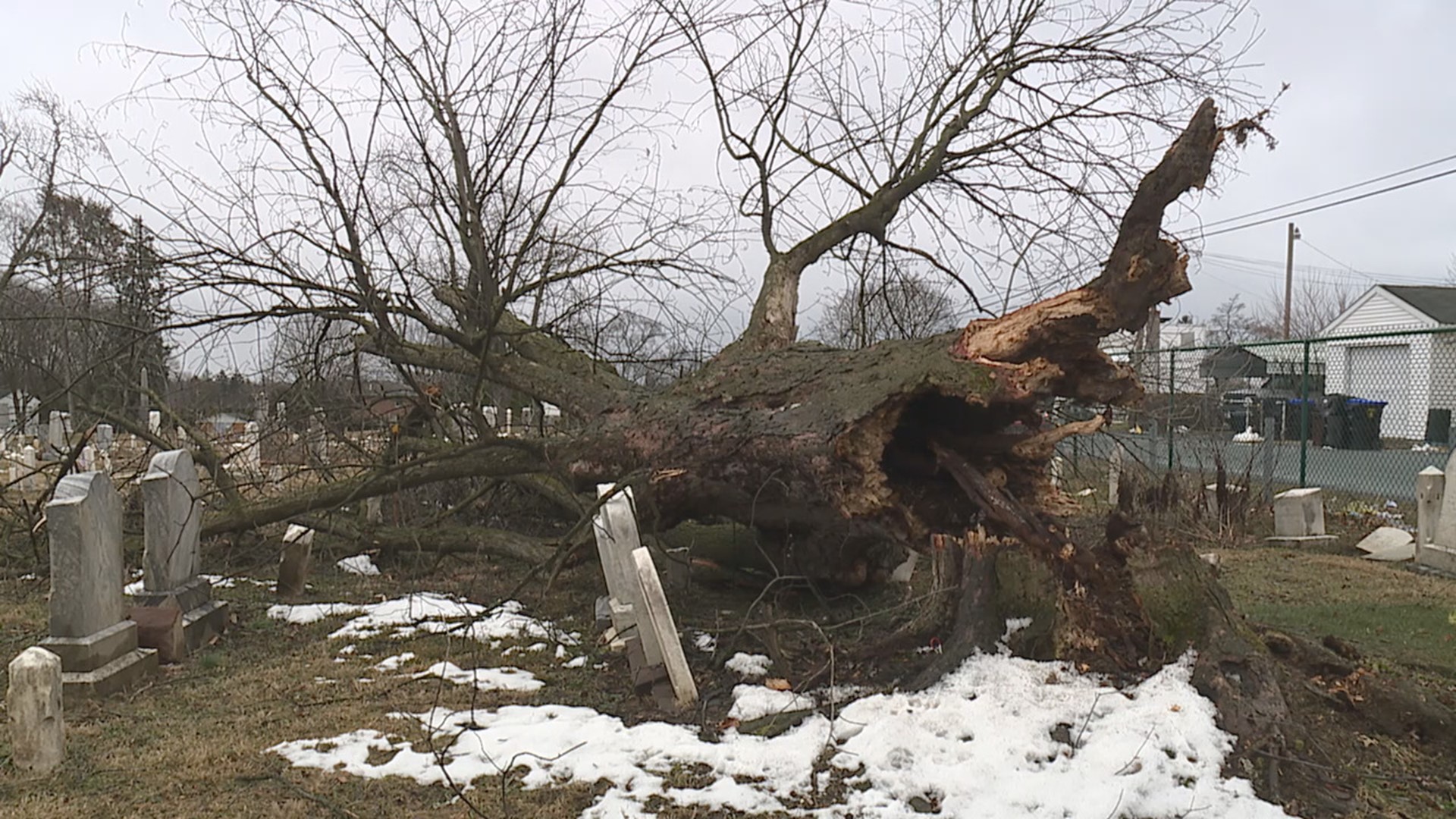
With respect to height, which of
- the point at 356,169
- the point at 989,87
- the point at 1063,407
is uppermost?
the point at 989,87

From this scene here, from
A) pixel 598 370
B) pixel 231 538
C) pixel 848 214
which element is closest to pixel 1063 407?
pixel 848 214

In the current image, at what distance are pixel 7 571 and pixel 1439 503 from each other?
37.6 ft

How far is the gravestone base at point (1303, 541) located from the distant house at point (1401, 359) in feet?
17.5

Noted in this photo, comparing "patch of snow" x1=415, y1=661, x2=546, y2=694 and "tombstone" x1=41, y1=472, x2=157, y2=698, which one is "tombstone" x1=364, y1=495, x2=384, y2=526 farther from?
"patch of snow" x1=415, y1=661, x2=546, y2=694

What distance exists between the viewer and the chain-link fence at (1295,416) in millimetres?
10625

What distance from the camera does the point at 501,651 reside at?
5375 millimetres

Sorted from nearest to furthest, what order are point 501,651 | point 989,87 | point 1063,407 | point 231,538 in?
A: point 501,651, point 1063,407, point 989,87, point 231,538

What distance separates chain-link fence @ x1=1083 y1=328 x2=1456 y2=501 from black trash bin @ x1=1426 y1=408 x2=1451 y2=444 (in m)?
0.03

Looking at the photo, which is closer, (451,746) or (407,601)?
(451,746)

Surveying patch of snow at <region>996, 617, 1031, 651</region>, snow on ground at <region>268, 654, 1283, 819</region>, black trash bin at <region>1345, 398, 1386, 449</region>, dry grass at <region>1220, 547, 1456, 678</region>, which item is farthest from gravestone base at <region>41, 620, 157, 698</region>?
black trash bin at <region>1345, 398, 1386, 449</region>

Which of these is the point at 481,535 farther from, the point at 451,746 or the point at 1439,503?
the point at 1439,503

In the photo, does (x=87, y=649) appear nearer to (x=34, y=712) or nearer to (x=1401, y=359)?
(x=34, y=712)

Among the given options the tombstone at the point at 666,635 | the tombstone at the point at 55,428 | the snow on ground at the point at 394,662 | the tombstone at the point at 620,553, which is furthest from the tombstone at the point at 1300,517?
the tombstone at the point at 55,428

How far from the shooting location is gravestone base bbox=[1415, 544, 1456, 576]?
24.9 ft
